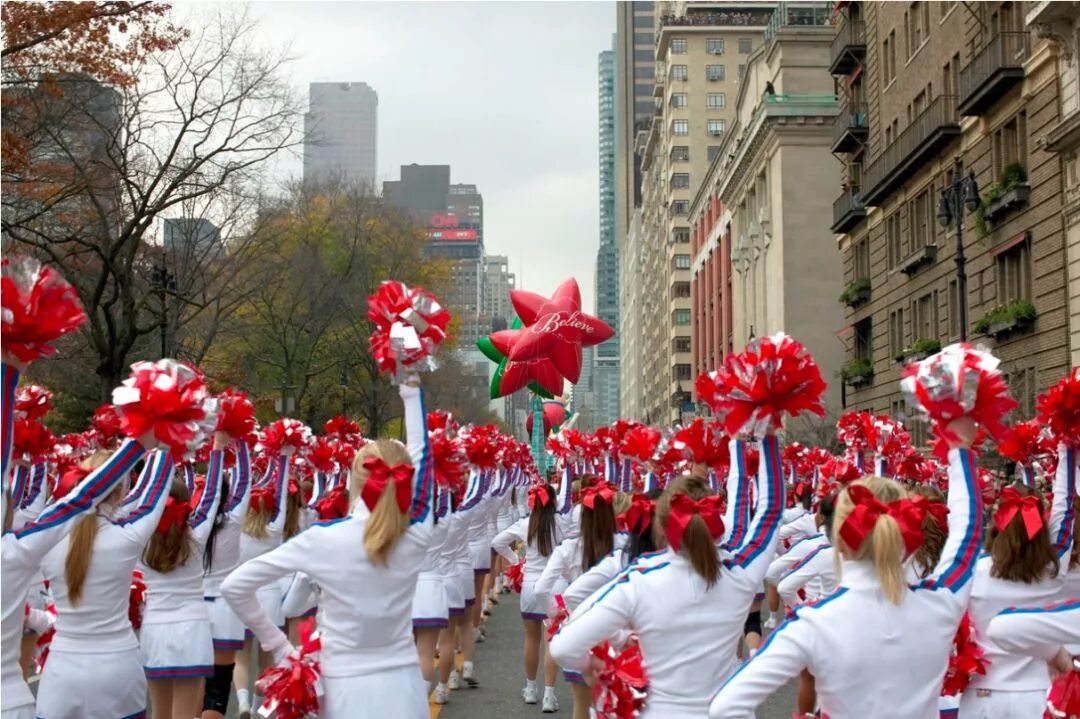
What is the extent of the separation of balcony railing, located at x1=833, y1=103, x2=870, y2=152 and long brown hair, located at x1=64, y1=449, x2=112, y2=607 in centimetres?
4206

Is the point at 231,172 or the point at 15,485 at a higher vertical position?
the point at 231,172

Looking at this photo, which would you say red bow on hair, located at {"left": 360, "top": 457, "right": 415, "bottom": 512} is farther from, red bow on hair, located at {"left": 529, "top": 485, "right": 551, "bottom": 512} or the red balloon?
the red balloon

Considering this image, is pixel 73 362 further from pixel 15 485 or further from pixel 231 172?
pixel 15 485

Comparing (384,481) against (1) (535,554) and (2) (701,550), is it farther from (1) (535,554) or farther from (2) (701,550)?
(1) (535,554)

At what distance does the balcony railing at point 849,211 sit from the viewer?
1785 inches

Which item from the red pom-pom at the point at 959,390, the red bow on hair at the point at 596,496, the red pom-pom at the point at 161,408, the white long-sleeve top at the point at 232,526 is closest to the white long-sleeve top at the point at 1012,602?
the red pom-pom at the point at 959,390

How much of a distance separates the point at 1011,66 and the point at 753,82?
122ft

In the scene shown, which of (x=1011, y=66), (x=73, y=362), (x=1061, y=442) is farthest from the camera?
(x=73, y=362)

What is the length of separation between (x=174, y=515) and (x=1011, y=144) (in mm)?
27930

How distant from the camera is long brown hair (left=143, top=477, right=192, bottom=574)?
7.89 meters

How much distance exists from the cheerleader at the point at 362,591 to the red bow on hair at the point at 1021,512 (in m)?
2.67

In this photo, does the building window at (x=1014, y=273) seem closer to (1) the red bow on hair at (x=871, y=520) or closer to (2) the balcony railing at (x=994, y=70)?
(2) the balcony railing at (x=994, y=70)

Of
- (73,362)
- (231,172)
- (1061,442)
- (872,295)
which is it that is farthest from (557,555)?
(872,295)

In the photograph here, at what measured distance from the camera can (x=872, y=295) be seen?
147 ft
